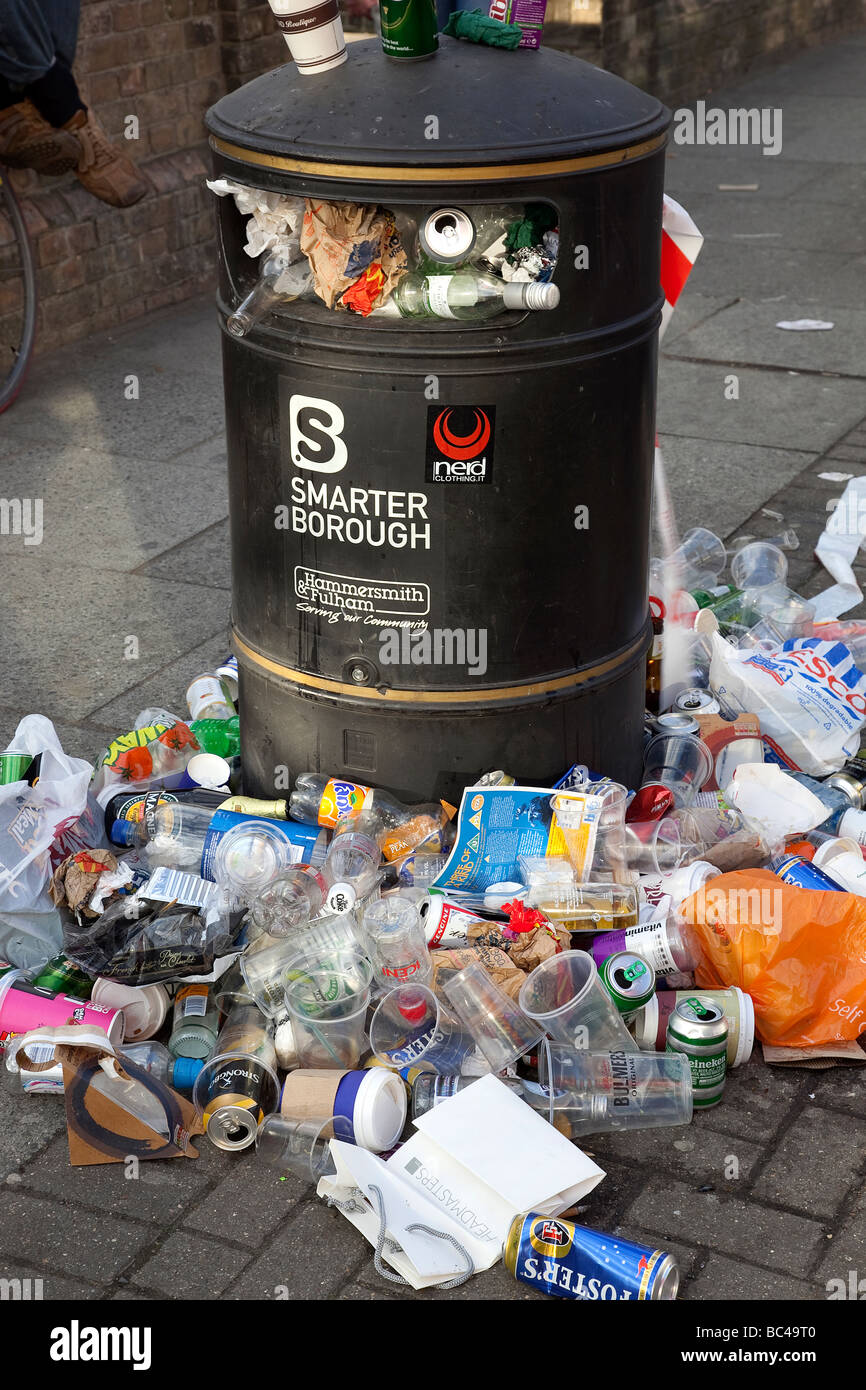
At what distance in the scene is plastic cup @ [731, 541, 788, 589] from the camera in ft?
17.2

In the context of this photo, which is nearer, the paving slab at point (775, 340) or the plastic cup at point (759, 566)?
the plastic cup at point (759, 566)

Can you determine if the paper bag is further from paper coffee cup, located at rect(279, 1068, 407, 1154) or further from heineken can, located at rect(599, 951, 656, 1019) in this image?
heineken can, located at rect(599, 951, 656, 1019)

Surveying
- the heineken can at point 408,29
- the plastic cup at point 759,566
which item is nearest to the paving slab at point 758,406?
the plastic cup at point 759,566

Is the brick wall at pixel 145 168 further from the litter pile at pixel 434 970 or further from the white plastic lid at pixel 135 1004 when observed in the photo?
the white plastic lid at pixel 135 1004

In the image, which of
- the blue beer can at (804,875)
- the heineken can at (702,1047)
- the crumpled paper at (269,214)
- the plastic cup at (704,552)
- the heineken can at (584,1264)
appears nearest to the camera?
the heineken can at (584,1264)

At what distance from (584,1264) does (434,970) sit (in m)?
0.80

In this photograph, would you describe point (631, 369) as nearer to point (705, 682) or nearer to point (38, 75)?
point (705, 682)

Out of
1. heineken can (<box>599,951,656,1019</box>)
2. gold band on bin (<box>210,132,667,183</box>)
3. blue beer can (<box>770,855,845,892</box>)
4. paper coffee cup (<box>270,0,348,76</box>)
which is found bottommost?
blue beer can (<box>770,855,845,892</box>)

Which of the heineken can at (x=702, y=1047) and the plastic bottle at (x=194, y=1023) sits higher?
the heineken can at (x=702, y=1047)

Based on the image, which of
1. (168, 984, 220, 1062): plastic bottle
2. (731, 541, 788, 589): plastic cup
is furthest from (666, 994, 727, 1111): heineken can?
(731, 541, 788, 589): plastic cup

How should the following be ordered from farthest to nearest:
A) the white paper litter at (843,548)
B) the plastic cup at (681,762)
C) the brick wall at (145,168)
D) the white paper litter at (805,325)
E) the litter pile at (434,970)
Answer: the white paper litter at (805,325) < the brick wall at (145,168) < the white paper litter at (843,548) < the plastic cup at (681,762) < the litter pile at (434,970)

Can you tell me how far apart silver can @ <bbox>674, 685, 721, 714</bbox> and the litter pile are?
5.8 inches

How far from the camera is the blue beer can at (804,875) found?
359 cm

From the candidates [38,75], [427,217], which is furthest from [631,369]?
[38,75]
